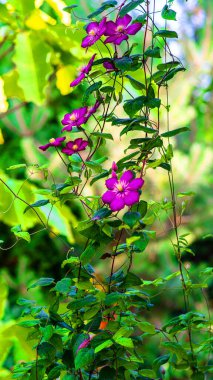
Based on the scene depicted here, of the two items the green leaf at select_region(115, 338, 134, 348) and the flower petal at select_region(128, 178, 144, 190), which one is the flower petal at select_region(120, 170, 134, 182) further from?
the green leaf at select_region(115, 338, 134, 348)

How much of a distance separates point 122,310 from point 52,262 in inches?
107

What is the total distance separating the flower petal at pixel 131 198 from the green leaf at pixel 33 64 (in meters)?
0.54

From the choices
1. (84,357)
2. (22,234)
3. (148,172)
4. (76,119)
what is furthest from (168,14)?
(148,172)

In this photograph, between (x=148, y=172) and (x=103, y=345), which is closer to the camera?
(x=103, y=345)

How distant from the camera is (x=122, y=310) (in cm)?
87

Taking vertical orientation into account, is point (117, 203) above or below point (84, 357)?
above

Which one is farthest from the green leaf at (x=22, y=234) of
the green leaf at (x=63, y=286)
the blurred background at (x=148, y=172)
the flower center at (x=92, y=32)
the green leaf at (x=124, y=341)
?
the blurred background at (x=148, y=172)

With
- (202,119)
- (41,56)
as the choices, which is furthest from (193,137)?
(41,56)

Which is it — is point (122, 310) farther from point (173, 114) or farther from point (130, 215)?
point (173, 114)

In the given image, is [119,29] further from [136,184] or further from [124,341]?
[124,341]

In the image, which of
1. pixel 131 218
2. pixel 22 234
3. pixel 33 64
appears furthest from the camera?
pixel 33 64

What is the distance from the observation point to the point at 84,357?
0.78 m

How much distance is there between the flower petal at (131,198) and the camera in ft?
2.65

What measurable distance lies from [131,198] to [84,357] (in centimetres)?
21
